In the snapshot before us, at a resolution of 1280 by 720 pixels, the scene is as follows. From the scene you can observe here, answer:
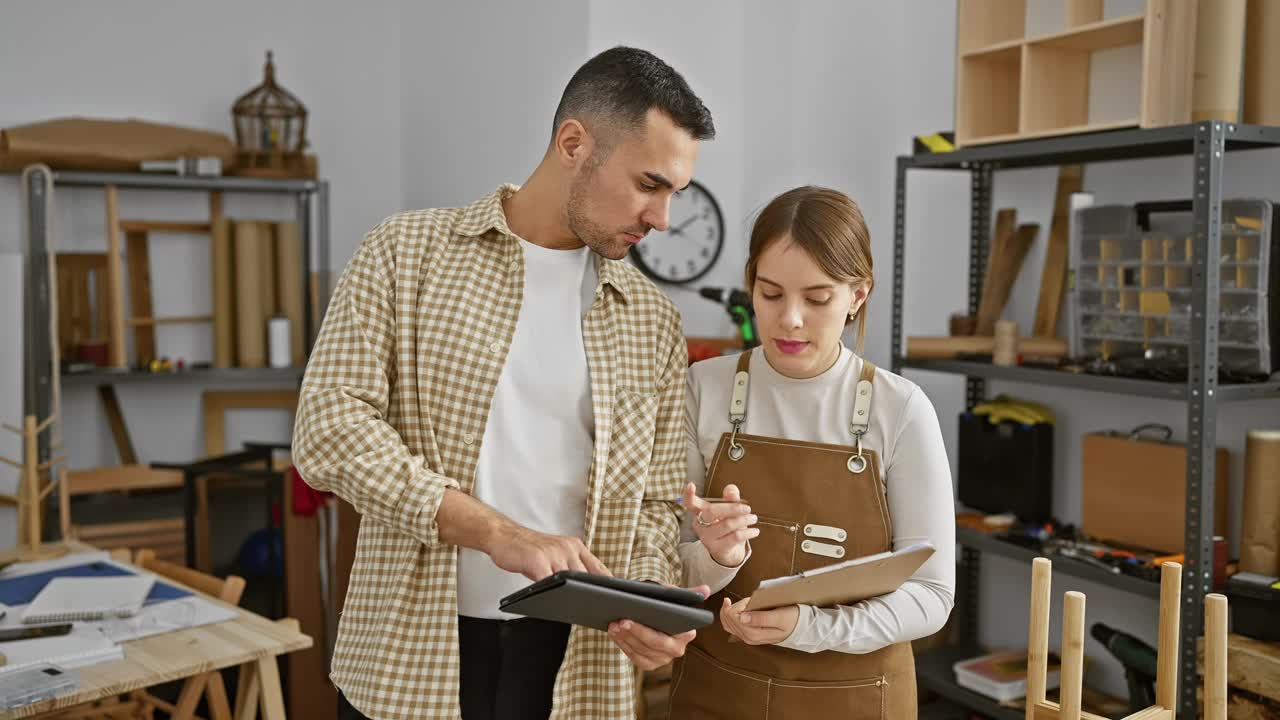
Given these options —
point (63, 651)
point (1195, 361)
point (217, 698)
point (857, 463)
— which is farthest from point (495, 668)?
point (1195, 361)

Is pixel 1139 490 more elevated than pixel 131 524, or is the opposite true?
pixel 1139 490

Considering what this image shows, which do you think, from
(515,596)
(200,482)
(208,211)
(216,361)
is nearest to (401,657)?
(515,596)

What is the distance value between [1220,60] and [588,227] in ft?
5.70

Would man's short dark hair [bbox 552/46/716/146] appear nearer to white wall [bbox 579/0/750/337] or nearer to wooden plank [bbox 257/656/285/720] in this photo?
wooden plank [bbox 257/656/285/720]

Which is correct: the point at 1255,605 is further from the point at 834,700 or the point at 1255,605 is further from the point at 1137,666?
the point at 834,700

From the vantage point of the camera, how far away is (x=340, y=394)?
1.59m

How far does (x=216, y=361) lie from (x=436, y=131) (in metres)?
1.41

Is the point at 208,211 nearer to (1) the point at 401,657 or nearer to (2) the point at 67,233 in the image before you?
(2) the point at 67,233

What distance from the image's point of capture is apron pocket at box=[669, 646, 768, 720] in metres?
1.72

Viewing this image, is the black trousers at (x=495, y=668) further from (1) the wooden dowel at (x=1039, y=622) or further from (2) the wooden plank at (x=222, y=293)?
(2) the wooden plank at (x=222, y=293)

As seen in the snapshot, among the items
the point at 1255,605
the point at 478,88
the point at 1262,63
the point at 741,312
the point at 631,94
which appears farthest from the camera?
the point at 478,88

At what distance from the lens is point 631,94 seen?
166cm

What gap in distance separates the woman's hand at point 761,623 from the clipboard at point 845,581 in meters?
0.01

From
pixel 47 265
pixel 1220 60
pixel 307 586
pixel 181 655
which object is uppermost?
pixel 1220 60
